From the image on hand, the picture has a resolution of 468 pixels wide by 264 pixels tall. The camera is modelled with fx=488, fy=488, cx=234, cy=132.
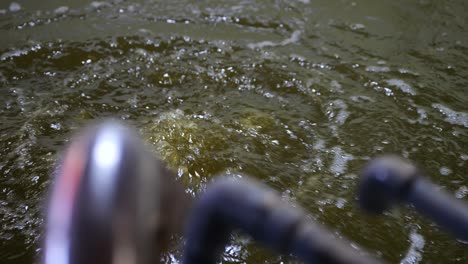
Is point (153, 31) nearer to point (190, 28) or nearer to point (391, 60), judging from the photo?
point (190, 28)

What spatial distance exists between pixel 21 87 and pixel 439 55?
230 centimetres

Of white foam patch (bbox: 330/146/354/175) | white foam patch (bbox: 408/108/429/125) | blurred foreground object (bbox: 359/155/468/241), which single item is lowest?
white foam patch (bbox: 330/146/354/175)

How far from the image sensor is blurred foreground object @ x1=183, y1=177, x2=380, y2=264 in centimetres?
50

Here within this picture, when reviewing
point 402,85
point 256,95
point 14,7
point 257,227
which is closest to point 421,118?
point 402,85

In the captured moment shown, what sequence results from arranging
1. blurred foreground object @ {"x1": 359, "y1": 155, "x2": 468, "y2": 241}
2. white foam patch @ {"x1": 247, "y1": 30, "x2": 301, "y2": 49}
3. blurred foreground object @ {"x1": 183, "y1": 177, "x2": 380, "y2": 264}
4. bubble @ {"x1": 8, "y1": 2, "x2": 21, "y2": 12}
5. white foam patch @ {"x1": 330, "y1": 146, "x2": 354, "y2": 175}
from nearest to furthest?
blurred foreground object @ {"x1": 183, "y1": 177, "x2": 380, "y2": 264} < blurred foreground object @ {"x1": 359, "y1": 155, "x2": 468, "y2": 241} < white foam patch @ {"x1": 330, "y1": 146, "x2": 354, "y2": 175} < white foam patch @ {"x1": 247, "y1": 30, "x2": 301, "y2": 49} < bubble @ {"x1": 8, "y1": 2, "x2": 21, "y2": 12}

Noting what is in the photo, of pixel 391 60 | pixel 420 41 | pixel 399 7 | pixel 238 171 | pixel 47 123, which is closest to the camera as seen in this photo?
pixel 238 171

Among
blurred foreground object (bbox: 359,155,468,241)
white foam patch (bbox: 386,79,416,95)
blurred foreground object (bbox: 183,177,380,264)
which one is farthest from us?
white foam patch (bbox: 386,79,416,95)

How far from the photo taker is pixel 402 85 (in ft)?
8.32

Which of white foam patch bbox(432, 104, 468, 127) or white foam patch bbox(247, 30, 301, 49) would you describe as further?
white foam patch bbox(247, 30, 301, 49)

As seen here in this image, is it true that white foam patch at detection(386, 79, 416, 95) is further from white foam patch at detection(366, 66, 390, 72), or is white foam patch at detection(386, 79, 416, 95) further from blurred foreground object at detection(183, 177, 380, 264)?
blurred foreground object at detection(183, 177, 380, 264)

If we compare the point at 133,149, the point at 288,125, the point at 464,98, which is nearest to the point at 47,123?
the point at 288,125

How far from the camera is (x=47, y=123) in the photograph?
2.20 m

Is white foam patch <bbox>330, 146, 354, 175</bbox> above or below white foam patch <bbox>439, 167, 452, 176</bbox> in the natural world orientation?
below

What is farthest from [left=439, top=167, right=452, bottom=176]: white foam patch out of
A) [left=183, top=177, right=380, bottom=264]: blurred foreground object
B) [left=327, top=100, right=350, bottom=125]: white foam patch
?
[left=183, top=177, right=380, bottom=264]: blurred foreground object
